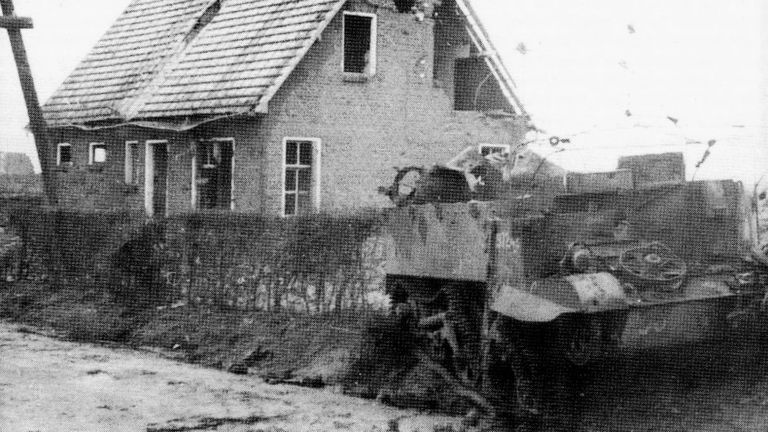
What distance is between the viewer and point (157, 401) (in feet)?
35.1

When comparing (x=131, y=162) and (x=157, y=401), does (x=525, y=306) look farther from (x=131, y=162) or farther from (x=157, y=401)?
(x=131, y=162)

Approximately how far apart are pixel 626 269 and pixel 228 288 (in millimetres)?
6581

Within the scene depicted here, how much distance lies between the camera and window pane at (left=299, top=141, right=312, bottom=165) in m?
Result: 21.7

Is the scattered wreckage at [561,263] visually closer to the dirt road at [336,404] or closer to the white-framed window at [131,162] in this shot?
the dirt road at [336,404]

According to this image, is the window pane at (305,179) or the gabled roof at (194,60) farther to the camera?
the window pane at (305,179)

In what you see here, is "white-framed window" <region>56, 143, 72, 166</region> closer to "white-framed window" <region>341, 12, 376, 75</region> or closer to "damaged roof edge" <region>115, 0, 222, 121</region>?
"damaged roof edge" <region>115, 0, 222, 121</region>

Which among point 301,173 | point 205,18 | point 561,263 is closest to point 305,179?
point 301,173

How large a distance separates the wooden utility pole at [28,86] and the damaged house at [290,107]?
149cm

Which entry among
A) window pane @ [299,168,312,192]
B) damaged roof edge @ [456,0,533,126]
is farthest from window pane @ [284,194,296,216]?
damaged roof edge @ [456,0,533,126]

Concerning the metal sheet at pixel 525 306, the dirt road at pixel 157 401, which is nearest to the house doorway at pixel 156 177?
the dirt road at pixel 157 401

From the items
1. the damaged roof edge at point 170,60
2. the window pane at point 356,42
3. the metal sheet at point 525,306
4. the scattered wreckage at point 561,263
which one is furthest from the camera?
the damaged roof edge at point 170,60

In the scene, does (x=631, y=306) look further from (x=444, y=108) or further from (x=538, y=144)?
(x=444, y=108)

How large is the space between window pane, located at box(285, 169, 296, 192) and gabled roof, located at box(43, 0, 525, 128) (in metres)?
1.69

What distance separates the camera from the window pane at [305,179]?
71.1 ft
